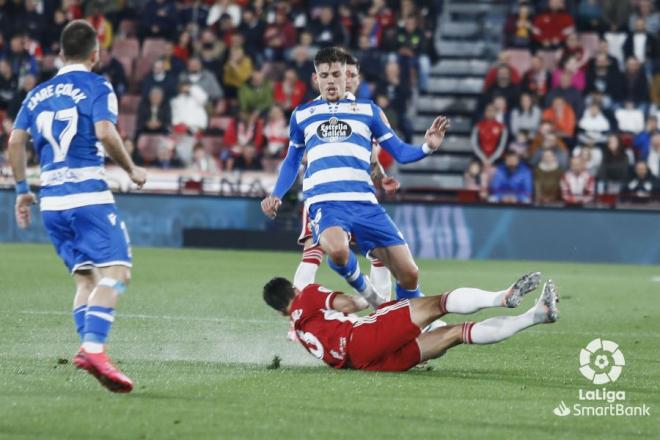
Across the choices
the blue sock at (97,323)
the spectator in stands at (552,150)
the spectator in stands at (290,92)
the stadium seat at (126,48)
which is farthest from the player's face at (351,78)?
the stadium seat at (126,48)

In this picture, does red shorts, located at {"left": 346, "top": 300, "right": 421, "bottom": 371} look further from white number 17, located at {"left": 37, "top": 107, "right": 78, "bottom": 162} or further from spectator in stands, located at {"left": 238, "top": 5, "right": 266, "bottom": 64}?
spectator in stands, located at {"left": 238, "top": 5, "right": 266, "bottom": 64}

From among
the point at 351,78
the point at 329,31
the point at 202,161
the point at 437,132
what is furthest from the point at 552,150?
the point at 437,132

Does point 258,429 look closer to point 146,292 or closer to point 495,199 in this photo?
point 146,292

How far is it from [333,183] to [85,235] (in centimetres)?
237

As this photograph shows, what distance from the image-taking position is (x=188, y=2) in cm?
2752

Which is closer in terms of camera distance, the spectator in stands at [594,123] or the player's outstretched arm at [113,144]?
the player's outstretched arm at [113,144]

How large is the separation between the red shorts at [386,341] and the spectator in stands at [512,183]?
13200 mm

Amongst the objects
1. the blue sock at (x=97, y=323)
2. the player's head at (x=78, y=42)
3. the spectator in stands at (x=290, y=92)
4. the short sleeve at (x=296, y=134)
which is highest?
the player's head at (x=78, y=42)

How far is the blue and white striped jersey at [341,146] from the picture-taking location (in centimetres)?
980

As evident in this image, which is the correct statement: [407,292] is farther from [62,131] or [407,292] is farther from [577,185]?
[577,185]

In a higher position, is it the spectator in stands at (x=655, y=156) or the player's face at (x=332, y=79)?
the player's face at (x=332, y=79)

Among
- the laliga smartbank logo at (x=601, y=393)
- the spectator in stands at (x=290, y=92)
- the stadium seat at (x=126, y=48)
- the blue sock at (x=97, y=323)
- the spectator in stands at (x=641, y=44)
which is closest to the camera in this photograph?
the laliga smartbank logo at (x=601, y=393)

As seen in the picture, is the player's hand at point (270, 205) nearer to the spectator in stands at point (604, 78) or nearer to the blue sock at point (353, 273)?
the blue sock at point (353, 273)

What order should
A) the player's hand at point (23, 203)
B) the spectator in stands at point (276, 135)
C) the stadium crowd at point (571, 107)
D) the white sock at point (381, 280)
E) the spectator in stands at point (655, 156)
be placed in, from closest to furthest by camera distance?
the player's hand at point (23, 203) < the white sock at point (381, 280) < the stadium crowd at point (571, 107) < the spectator in stands at point (655, 156) < the spectator in stands at point (276, 135)
